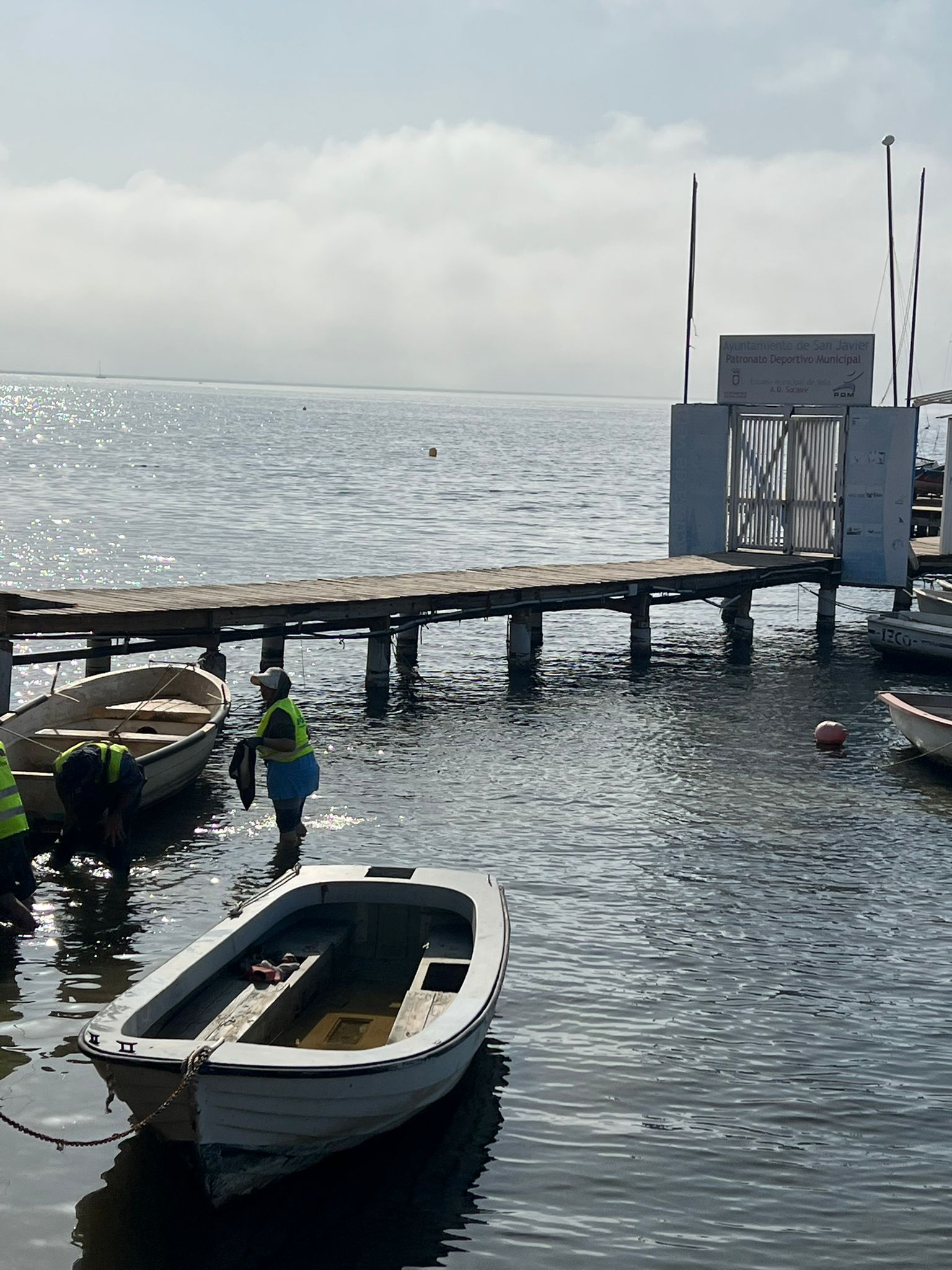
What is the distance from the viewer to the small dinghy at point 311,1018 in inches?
337

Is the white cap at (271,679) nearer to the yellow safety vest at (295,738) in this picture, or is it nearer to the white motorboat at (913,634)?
the yellow safety vest at (295,738)

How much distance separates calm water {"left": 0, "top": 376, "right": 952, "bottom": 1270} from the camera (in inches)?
354

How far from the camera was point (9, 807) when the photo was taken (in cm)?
1273

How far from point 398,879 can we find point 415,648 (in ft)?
52.1

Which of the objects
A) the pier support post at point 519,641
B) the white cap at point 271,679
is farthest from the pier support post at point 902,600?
the white cap at point 271,679

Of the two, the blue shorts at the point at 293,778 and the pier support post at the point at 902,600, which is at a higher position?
the pier support post at the point at 902,600

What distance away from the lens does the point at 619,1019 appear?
12.0 m

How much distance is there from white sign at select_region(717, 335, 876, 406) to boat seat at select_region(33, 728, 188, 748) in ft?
59.9

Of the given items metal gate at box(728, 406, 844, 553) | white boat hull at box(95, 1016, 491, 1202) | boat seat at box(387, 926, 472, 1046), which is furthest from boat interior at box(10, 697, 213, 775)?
metal gate at box(728, 406, 844, 553)

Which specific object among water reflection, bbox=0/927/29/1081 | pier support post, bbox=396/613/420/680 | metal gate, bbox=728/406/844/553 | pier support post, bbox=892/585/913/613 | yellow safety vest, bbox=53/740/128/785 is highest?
metal gate, bbox=728/406/844/553

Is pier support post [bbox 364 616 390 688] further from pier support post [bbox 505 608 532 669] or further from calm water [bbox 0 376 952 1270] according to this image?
pier support post [bbox 505 608 532 669]

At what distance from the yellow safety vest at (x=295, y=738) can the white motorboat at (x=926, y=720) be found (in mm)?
10061

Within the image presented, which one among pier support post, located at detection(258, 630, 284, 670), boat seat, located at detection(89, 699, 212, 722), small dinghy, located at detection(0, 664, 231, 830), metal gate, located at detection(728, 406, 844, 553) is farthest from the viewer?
metal gate, located at detection(728, 406, 844, 553)

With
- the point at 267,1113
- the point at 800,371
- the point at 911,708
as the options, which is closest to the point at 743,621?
the point at 800,371
